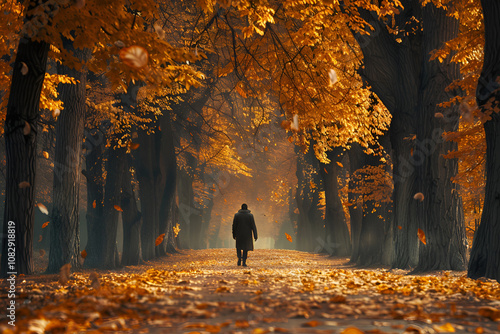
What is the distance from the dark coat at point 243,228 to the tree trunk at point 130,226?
716 centimetres

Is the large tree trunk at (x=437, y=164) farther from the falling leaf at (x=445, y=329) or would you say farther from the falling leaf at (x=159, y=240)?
the falling leaf at (x=159, y=240)

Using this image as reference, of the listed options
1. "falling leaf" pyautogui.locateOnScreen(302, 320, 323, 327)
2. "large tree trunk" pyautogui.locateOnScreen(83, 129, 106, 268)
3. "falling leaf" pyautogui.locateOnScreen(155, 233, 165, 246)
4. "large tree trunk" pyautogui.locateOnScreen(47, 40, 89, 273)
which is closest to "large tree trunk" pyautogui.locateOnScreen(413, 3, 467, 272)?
"large tree trunk" pyautogui.locateOnScreen(47, 40, 89, 273)

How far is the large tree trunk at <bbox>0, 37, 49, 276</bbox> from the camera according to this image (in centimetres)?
946

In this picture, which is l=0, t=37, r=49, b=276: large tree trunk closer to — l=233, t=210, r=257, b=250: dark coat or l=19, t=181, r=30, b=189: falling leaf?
l=19, t=181, r=30, b=189: falling leaf

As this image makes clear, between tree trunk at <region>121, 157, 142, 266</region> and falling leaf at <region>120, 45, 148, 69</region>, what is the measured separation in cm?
1314

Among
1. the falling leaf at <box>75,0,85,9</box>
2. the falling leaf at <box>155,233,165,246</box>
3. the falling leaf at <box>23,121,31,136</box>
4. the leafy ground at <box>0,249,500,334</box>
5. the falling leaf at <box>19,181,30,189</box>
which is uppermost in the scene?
the falling leaf at <box>75,0,85,9</box>

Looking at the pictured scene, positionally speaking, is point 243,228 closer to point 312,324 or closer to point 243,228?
point 243,228

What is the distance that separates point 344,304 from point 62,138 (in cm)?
967

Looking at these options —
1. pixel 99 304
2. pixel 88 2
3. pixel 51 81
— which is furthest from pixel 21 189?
pixel 99 304

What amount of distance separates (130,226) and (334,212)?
1089 centimetres

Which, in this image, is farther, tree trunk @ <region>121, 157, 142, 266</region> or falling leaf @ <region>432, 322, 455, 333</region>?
tree trunk @ <region>121, 157, 142, 266</region>

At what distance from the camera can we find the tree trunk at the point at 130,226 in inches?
851

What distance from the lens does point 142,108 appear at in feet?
61.9

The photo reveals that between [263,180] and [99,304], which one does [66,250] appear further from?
[263,180]
